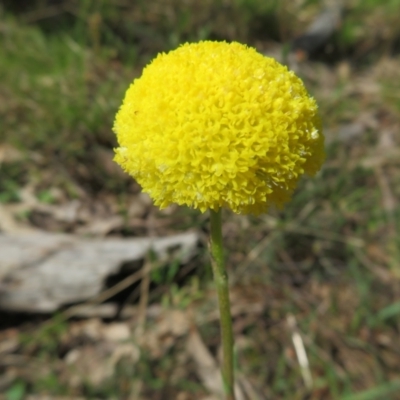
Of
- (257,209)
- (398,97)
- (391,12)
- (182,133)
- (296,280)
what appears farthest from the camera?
(391,12)

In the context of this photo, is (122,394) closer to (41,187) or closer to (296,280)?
(296,280)

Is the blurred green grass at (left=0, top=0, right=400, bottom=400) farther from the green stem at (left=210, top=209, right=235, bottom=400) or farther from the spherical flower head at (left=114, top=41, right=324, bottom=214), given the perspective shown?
the spherical flower head at (left=114, top=41, right=324, bottom=214)

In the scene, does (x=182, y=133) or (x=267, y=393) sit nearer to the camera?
(x=182, y=133)

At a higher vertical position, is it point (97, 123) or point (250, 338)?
point (97, 123)

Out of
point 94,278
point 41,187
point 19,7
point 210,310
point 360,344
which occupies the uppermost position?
point 19,7

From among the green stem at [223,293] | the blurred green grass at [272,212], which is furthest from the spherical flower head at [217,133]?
the blurred green grass at [272,212]

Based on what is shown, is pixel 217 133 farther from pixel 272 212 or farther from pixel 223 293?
pixel 272 212


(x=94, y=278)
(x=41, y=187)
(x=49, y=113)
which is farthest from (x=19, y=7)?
(x=94, y=278)

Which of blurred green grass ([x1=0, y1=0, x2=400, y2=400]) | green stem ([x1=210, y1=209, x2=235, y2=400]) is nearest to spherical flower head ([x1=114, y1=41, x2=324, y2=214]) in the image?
green stem ([x1=210, y1=209, x2=235, y2=400])
